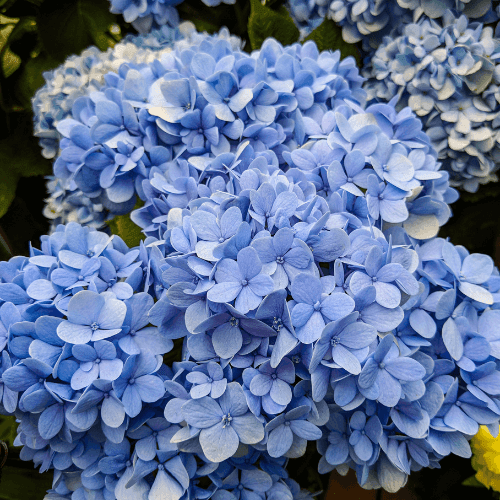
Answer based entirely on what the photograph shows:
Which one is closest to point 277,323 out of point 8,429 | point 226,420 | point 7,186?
point 226,420

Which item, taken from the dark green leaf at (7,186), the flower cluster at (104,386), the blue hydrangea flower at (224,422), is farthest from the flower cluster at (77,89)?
the blue hydrangea flower at (224,422)

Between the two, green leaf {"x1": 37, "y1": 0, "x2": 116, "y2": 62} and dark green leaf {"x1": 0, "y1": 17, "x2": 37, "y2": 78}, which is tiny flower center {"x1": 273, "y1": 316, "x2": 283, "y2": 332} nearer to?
green leaf {"x1": 37, "y1": 0, "x2": 116, "y2": 62}

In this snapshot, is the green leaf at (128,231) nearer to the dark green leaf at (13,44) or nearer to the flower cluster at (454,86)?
the flower cluster at (454,86)

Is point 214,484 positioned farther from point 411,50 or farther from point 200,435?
point 411,50

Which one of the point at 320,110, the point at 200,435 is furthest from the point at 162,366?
the point at 320,110

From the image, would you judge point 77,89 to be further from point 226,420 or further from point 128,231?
point 226,420

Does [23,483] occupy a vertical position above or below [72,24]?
below

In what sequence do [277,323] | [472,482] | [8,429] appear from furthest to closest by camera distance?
[8,429] < [472,482] < [277,323]

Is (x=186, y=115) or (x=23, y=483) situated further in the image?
(x=23, y=483)
